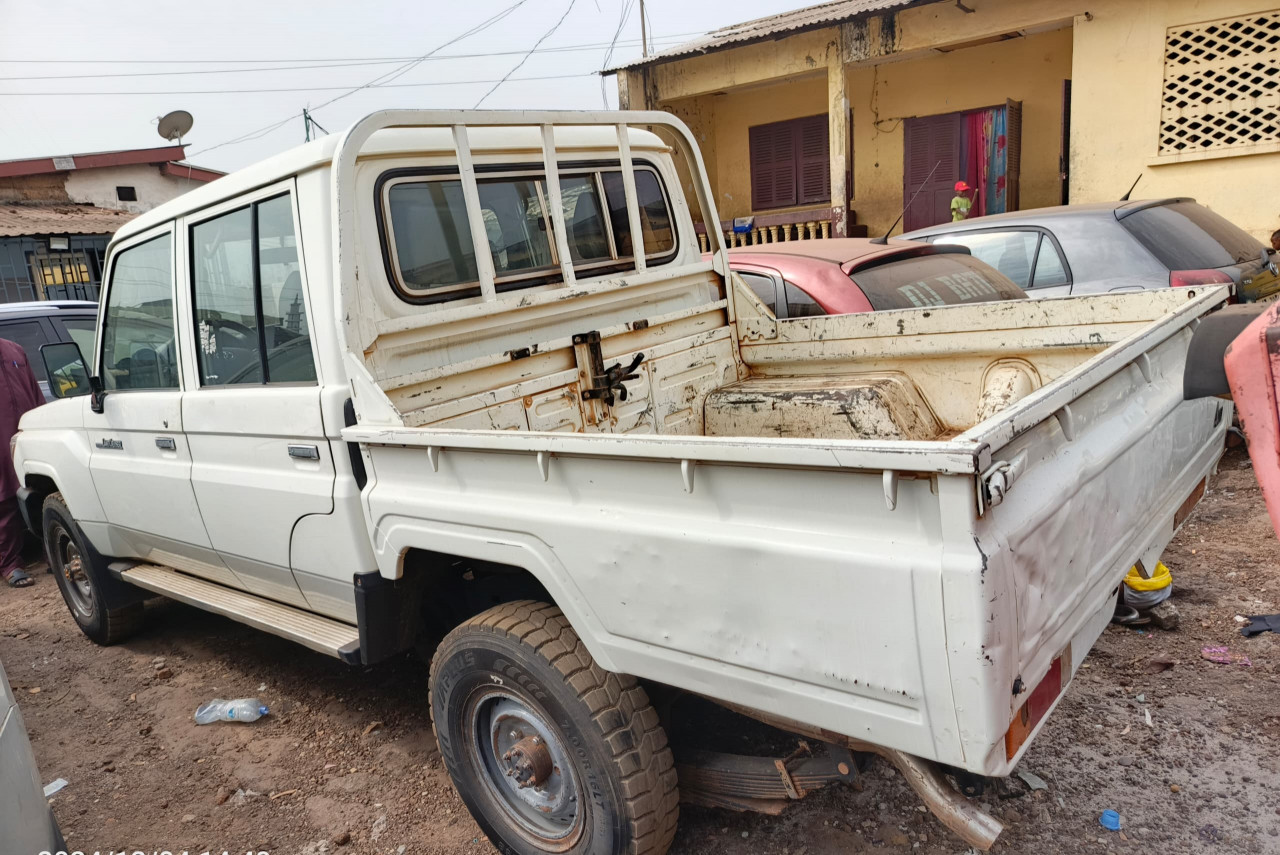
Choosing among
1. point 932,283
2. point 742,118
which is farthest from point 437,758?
point 742,118

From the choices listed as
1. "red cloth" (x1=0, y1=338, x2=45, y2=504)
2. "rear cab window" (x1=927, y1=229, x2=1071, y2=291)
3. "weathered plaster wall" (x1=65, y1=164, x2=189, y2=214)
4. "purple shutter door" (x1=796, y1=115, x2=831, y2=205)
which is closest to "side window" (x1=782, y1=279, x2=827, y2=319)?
"rear cab window" (x1=927, y1=229, x2=1071, y2=291)

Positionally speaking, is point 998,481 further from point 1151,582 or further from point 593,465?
point 1151,582

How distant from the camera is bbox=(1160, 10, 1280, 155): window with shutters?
894 centimetres

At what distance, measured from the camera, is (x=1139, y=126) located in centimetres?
961

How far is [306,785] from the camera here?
3.21 meters

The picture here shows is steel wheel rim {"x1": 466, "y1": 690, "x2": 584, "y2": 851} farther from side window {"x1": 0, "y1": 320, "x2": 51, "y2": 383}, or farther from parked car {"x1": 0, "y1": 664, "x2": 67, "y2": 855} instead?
side window {"x1": 0, "y1": 320, "x2": 51, "y2": 383}

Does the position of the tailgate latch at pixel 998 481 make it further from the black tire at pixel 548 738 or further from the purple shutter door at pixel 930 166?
the purple shutter door at pixel 930 166

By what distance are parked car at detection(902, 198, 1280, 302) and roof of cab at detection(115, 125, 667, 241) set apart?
3.24m

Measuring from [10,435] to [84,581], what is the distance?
2.05m

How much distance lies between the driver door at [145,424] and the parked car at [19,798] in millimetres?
1426

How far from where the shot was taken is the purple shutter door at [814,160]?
14.2 meters

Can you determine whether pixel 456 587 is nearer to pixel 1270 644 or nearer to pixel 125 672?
pixel 125 672

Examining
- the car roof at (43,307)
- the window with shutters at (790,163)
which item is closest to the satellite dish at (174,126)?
the car roof at (43,307)

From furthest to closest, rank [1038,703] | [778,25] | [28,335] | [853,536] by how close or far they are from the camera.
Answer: [778,25]
[28,335]
[1038,703]
[853,536]
